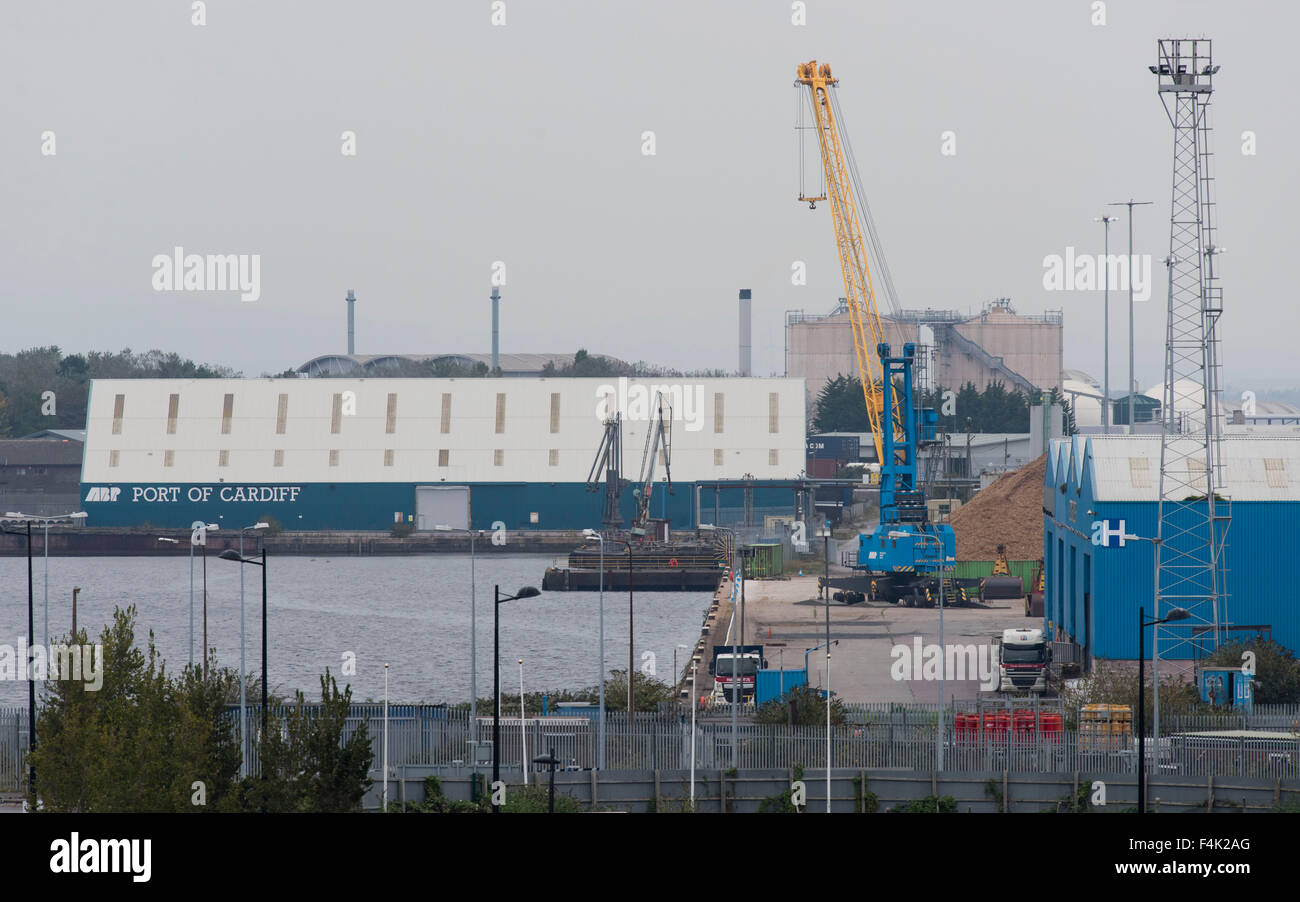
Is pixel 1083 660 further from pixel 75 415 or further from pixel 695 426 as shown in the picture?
pixel 75 415

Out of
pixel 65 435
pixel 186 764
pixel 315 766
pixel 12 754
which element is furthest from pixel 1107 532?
pixel 65 435

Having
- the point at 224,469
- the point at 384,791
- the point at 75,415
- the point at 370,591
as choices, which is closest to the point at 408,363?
the point at 75,415

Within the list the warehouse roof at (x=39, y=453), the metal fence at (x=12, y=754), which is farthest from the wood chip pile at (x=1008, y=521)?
the warehouse roof at (x=39, y=453)

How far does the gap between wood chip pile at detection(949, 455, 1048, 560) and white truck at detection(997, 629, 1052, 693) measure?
28575 mm

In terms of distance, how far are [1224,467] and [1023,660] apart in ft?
23.2

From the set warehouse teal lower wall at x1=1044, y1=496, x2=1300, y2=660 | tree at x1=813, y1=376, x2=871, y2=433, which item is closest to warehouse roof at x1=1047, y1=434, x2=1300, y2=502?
warehouse teal lower wall at x1=1044, y1=496, x2=1300, y2=660

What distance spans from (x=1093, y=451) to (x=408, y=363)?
131103 mm

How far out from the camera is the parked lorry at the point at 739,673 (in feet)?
129

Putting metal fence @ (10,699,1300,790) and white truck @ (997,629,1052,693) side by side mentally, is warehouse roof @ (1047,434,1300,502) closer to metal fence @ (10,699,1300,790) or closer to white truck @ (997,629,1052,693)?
white truck @ (997,629,1052,693)

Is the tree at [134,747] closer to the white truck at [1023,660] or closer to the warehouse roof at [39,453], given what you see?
the white truck at [1023,660]

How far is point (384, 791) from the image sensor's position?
1013 inches

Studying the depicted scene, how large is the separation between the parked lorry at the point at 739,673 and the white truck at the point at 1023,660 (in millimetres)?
6186

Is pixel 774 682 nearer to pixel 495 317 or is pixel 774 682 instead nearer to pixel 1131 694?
pixel 1131 694

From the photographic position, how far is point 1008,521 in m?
73.2
